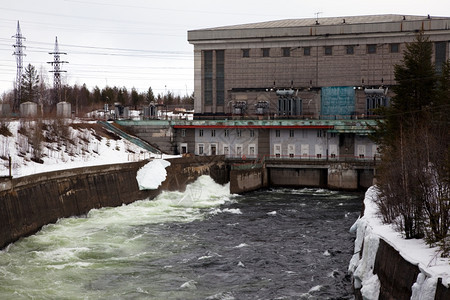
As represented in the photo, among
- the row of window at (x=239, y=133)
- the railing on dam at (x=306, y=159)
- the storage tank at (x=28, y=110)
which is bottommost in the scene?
the railing on dam at (x=306, y=159)

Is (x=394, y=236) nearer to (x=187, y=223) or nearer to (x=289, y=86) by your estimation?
(x=187, y=223)

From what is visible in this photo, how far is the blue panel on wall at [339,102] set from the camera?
68750mm

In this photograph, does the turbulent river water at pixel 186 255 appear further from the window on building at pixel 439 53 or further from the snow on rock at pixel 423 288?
the window on building at pixel 439 53

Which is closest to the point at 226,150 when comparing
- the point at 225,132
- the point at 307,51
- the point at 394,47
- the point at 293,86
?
the point at 225,132

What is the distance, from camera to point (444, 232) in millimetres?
19266

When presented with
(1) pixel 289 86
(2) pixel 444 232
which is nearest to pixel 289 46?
(1) pixel 289 86

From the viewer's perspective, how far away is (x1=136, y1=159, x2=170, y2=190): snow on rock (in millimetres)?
47906

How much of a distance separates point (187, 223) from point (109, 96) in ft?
303

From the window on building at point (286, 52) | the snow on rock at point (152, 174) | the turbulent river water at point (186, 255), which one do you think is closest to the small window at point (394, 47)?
the window on building at point (286, 52)

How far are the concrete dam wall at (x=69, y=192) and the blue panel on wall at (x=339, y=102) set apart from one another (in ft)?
69.5

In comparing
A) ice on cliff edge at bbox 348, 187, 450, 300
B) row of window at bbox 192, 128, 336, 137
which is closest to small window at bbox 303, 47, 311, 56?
row of window at bbox 192, 128, 336, 137

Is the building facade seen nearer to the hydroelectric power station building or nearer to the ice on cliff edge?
the hydroelectric power station building

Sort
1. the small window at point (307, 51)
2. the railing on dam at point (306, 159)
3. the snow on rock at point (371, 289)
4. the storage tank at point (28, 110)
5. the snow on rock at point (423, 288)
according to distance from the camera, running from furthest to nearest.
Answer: the small window at point (307, 51)
the storage tank at point (28, 110)
the railing on dam at point (306, 159)
the snow on rock at point (371, 289)
the snow on rock at point (423, 288)

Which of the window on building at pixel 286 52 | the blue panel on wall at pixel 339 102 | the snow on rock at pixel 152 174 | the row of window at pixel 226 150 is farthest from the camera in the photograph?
the window on building at pixel 286 52
